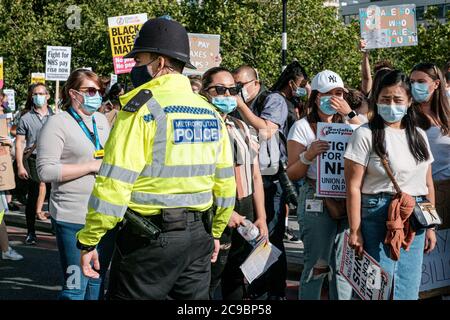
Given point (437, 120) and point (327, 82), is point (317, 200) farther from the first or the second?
point (437, 120)

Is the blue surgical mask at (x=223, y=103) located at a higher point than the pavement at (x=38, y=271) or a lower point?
higher

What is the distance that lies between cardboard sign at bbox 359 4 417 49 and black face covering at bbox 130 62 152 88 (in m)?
6.64

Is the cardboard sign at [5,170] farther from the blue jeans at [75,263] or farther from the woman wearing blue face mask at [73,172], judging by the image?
the blue jeans at [75,263]

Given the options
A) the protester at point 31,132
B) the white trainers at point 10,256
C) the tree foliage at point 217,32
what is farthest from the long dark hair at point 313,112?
the tree foliage at point 217,32

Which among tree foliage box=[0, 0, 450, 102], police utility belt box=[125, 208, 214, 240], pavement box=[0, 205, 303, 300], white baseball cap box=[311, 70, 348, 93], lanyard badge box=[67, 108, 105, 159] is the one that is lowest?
pavement box=[0, 205, 303, 300]

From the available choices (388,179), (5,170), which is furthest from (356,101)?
(5,170)

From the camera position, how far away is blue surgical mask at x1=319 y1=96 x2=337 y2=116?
5.21m

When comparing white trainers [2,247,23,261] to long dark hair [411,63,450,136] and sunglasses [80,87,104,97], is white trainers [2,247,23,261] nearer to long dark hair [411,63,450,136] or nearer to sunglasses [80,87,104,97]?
sunglasses [80,87,104,97]

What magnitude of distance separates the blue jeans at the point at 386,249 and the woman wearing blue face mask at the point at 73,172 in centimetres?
165

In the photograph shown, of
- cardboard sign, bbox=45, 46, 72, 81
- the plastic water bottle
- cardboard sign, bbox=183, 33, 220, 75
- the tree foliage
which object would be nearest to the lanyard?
the plastic water bottle

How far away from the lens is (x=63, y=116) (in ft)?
16.3

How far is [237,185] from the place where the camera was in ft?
17.2

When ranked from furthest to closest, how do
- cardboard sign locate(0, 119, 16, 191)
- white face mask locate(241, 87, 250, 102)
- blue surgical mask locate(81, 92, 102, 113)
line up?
cardboard sign locate(0, 119, 16, 191)
white face mask locate(241, 87, 250, 102)
blue surgical mask locate(81, 92, 102, 113)

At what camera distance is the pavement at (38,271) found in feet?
22.7
